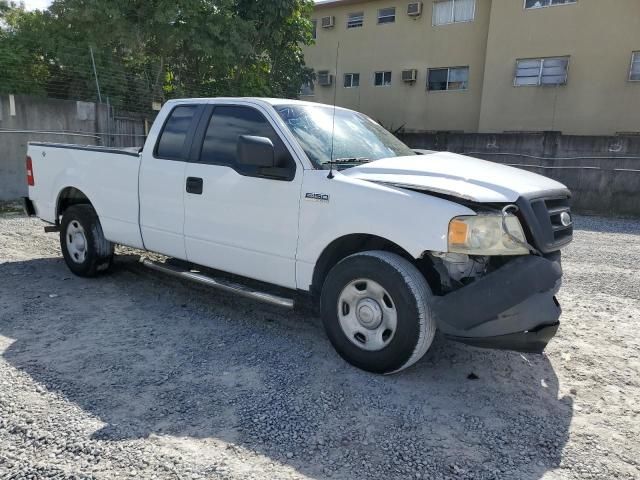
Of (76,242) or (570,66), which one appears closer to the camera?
(76,242)

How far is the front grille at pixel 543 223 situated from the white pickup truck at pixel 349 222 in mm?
11

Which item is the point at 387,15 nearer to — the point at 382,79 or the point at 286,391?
the point at 382,79

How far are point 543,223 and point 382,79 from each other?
67.1 ft

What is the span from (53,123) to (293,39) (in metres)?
8.82

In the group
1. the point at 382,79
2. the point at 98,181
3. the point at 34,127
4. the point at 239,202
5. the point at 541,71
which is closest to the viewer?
the point at 239,202

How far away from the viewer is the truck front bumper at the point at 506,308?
2.96m

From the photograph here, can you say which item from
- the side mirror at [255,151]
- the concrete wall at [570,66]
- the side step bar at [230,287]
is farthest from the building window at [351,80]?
the side mirror at [255,151]

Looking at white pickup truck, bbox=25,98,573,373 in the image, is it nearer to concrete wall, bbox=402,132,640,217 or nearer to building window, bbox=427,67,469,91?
concrete wall, bbox=402,132,640,217

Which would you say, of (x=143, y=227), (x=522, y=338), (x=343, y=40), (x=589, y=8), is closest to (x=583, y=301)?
(x=522, y=338)

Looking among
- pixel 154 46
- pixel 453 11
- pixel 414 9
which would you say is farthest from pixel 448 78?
pixel 154 46

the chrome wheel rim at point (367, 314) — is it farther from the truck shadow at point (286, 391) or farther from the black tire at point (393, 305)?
the truck shadow at point (286, 391)

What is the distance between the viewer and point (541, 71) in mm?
17625

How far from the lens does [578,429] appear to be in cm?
289

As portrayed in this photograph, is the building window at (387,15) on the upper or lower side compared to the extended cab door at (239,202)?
upper
